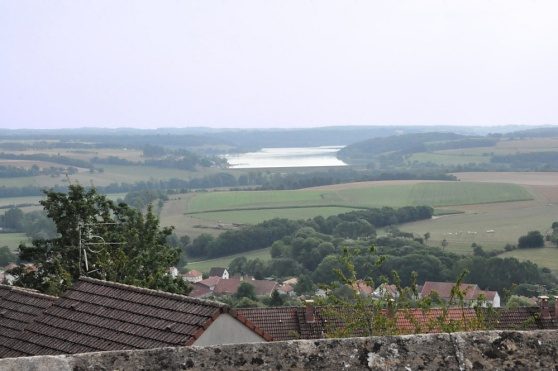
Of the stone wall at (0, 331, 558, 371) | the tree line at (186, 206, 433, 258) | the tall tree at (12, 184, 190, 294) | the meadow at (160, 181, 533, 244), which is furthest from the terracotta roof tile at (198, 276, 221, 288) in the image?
the stone wall at (0, 331, 558, 371)

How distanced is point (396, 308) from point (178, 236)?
287ft

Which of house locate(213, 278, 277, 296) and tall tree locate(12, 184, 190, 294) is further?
house locate(213, 278, 277, 296)

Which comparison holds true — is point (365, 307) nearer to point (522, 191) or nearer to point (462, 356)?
point (462, 356)

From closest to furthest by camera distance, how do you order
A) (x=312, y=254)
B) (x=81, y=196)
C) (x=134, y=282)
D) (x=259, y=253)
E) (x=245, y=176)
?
(x=134, y=282), (x=81, y=196), (x=312, y=254), (x=259, y=253), (x=245, y=176)

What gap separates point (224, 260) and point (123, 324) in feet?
278

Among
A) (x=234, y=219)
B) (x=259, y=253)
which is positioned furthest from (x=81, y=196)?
(x=234, y=219)

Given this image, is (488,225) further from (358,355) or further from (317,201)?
(358,355)

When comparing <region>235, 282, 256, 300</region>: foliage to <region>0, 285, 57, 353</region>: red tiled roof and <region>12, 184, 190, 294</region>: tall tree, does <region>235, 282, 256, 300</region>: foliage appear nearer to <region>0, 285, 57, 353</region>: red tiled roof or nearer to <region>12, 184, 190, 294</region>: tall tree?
<region>12, 184, 190, 294</region>: tall tree

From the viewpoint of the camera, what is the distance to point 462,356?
3.06 m

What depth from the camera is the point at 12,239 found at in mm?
99062

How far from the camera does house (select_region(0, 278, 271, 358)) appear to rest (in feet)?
26.6

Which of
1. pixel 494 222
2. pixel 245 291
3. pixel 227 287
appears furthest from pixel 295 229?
pixel 245 291

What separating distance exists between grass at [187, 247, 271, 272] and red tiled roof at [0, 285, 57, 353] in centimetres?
7477

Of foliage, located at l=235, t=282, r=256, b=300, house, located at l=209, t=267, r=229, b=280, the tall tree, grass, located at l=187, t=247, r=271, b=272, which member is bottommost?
grass, located at l=187, t=247, r=271, b=272
